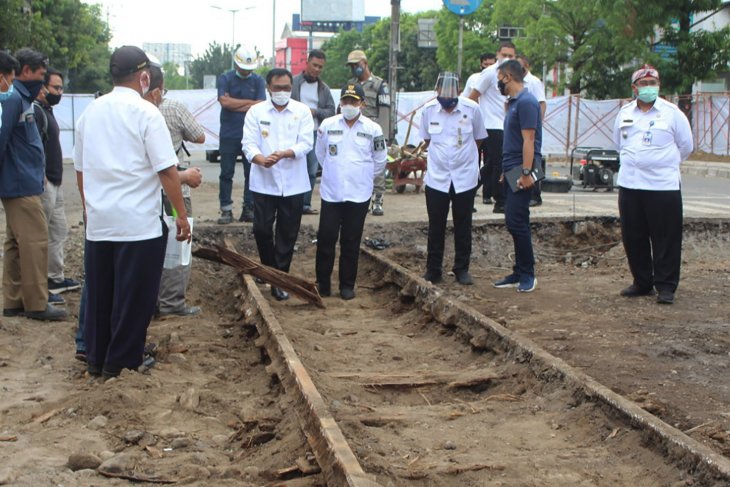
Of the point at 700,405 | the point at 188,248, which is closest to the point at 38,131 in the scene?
the point at 188,248

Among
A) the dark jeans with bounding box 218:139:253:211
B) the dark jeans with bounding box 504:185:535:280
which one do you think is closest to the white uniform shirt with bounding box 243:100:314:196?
the dark jeans with bounding box 504:185:535:280

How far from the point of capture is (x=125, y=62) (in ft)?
19.9

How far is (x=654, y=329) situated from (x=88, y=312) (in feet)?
13.1

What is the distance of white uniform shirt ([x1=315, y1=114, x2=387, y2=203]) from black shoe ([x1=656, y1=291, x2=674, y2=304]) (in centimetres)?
276

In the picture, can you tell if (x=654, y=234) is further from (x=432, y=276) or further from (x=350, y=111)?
(x=350, y=111)

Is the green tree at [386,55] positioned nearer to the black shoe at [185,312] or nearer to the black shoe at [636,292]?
the black shoe at [636,292]

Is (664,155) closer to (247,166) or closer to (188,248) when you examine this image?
(188,248)

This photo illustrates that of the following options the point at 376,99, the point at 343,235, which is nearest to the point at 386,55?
the point at 376,99

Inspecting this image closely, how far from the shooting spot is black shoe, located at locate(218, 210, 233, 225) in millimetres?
12227

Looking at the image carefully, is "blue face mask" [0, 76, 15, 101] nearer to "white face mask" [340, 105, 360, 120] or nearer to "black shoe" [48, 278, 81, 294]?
"black shoe" [48, 278, 81, 294]

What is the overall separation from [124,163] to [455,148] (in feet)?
13.5

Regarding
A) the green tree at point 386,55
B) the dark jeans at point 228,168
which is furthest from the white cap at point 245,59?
the green tree at point 386,55

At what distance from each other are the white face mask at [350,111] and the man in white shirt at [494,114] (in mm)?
3281

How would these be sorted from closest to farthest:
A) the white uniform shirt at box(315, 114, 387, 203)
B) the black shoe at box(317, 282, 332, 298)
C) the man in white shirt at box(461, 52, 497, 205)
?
the white uniform shirt at box(315, 114, 387, 203), the black shoe at box(317, 282, 332, 298), the man in white shirt at box(461, 52, 497, 205)
